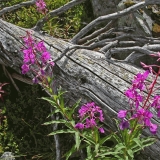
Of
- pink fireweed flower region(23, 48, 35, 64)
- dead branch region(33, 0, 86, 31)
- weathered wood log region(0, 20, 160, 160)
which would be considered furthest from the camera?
dead branch region(33, 0, 86, 31)

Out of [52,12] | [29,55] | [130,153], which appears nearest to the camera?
[130,153]

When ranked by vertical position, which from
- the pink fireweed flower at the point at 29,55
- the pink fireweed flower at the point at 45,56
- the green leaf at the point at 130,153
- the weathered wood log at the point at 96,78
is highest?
the pink fireweed flower at the point at 29,55

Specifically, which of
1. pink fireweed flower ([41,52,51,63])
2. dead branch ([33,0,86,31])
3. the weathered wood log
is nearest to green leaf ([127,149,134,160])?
the weathered wood log

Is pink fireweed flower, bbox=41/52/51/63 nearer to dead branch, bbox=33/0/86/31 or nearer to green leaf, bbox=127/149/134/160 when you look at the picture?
green leaf, bbox=127/149/134/160

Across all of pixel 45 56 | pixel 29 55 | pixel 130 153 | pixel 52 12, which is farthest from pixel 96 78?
pixel 52 12

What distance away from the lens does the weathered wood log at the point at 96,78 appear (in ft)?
11.3

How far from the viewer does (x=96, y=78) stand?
362 centimetres

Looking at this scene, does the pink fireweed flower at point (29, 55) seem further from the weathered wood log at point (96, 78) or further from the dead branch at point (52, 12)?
the dead branch at point (52, 12)

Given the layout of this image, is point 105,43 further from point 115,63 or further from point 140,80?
point 140,80

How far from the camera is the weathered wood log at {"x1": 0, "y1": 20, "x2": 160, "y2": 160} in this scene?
3430 mm

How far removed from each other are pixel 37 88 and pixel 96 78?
1.69 meters

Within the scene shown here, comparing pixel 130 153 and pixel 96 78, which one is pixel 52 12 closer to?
pixel 96 78

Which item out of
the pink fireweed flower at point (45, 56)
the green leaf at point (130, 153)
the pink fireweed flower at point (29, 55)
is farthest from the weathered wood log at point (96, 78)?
the pink fireweed flower at point (29, 55)

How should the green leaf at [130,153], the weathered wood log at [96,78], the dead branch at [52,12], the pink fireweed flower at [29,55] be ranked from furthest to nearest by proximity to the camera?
1. the dead branch at [52,12]
2. the weathered wood log at [96,78]
3. the pink fireweed flower at [29,55]
4. the green leaf at [130,153]
